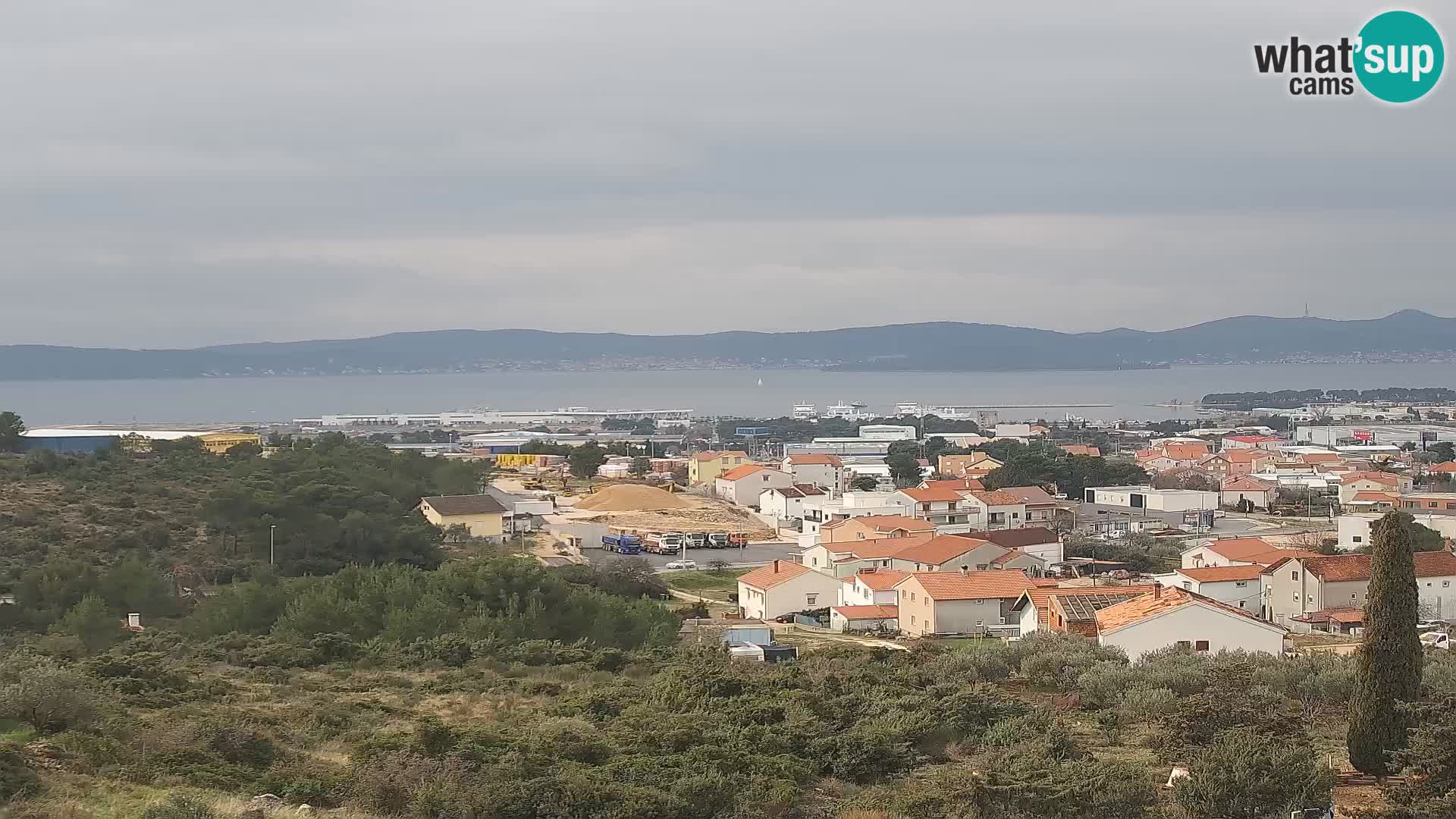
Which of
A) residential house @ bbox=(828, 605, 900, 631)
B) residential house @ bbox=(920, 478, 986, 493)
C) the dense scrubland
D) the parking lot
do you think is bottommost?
the parking lot

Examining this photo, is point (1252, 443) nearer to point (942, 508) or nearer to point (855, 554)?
point (942, 508)

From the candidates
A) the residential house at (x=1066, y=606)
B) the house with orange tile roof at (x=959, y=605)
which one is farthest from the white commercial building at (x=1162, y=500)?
the house with orange tile roof at (x=959, y=605)

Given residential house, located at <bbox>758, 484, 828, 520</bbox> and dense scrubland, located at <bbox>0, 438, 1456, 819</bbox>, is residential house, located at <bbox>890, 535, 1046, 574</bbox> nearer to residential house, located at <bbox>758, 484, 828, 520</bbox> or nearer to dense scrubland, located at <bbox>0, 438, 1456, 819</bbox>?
dense scrubland, located at <bbox>0, 438, 1456, 819</bbox>

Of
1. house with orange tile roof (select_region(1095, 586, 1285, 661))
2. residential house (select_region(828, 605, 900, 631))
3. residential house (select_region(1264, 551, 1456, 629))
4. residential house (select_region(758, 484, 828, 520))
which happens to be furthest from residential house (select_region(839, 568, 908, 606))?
residential house (select_region(758, 484, 828, 520))

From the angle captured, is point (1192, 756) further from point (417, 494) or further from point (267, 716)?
point (417, 494)

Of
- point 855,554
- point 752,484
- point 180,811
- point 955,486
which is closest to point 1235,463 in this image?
point 955,486

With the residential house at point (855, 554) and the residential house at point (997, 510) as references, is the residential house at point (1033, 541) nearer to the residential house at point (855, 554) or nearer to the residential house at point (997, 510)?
the residential house at point (855, 554)

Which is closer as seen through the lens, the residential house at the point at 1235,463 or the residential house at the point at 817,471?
the residential house at the point at 817,471
